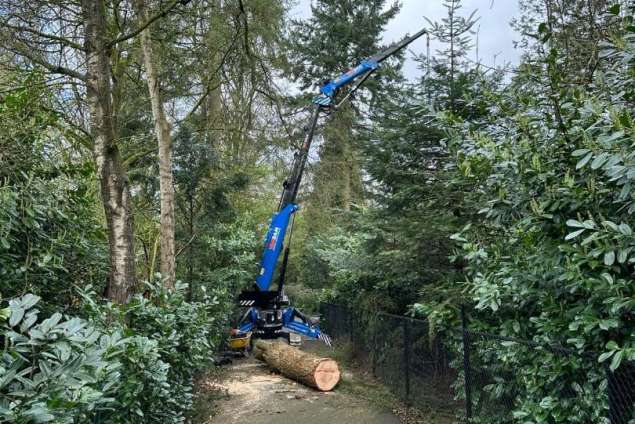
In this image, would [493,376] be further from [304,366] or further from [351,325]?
[351,325]

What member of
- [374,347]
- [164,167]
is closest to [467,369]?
[374,347]

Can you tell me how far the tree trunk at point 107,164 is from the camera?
393 cm

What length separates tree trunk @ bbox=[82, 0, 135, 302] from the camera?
12.9ft

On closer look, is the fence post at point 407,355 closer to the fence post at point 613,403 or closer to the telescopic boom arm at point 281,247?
the fence post at point 613,403

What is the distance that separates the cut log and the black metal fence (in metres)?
0.97

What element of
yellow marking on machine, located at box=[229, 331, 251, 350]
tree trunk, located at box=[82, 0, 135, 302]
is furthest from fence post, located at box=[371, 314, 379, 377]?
tree trunk, located at box=[82, 0, 135, 302]

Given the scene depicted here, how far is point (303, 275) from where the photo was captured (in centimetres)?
1628

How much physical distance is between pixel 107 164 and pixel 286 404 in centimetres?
435

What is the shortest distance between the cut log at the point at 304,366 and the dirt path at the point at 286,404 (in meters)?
0.14

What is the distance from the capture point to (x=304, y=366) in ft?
24.4

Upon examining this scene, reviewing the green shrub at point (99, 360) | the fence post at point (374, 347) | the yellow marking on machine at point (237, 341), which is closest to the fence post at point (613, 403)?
the green shrub at point (99, 360)

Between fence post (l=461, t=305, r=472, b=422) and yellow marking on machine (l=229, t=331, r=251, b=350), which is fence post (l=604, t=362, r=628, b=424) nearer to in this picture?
fence post (l=461, t=305, r=472, b=422)

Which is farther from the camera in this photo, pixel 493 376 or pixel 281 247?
pixel 281 247

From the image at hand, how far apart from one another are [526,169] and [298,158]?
7.47 metres
